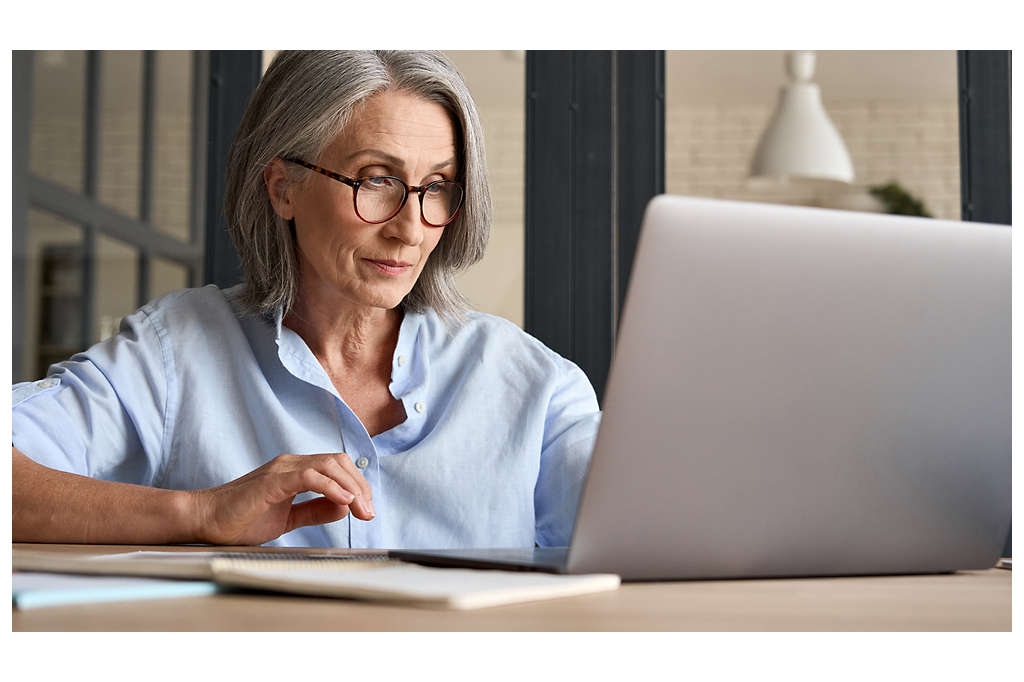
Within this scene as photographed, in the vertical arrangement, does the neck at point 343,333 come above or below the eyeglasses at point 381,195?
below

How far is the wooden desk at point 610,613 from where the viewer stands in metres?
0.51

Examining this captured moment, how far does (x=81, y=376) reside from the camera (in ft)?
4.66

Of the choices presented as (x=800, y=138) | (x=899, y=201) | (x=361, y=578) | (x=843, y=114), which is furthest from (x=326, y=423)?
(x=899, y=201)

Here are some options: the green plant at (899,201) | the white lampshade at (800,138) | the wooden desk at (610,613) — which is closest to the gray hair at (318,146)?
the wooden desk at (610,613)

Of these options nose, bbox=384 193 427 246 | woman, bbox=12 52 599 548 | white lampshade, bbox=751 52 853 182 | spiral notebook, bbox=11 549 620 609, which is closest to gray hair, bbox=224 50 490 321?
woman, bbox=12 52 599 548

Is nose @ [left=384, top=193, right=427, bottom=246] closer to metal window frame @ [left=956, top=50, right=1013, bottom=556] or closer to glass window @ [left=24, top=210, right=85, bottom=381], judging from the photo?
metal window frame @ [left=956, top=50, right=1013, bottom=556]

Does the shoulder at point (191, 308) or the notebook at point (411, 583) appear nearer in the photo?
the notebook at point (411, 583)

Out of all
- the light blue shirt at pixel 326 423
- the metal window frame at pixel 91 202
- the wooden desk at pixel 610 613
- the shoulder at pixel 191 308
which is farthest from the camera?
the metal window frame at pixel 91 202

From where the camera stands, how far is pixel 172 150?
3.36m

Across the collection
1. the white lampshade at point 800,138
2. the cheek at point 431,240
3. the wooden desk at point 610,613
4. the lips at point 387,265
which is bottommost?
the wooden desk at point 610,613

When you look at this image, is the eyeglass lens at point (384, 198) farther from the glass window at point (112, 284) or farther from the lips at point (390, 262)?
the glass window at point (112, 284)

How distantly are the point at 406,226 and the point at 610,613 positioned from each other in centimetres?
102

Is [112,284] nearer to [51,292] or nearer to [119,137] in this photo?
[51,292]
